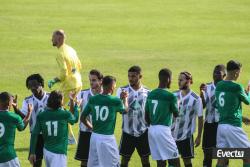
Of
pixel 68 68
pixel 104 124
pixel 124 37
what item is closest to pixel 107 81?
pixel 104 124

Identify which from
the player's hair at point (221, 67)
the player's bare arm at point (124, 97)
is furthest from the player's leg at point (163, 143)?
the player's hair at point (221, 67)

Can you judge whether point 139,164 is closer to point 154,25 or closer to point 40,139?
point 40,139

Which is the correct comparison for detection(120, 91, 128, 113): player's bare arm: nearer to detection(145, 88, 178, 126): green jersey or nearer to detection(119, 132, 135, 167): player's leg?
detection(145, 88, 178, 126): green jersey

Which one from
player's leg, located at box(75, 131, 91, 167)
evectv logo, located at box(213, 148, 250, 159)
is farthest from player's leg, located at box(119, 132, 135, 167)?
evectv logo, located at box(213, 148, 250, 159)

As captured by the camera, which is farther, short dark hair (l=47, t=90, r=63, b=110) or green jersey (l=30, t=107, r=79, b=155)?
green jersey (l=30, t=107, r=79, b=155)

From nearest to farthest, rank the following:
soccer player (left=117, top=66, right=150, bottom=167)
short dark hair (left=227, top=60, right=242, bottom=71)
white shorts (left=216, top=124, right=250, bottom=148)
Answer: short dark hair (left=227, top=60, right=242, bottom=71) < white shorts (left=216, top=124, right=250, bottom=148) < soccer player (left=117, top=66, right=150, bottom=167)

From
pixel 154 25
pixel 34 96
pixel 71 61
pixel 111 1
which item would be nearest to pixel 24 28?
pixel 154 25

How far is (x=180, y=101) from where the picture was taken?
49.9 feet

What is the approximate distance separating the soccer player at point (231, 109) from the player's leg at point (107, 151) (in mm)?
2124

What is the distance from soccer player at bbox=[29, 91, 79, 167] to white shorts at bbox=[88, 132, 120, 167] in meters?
0.66

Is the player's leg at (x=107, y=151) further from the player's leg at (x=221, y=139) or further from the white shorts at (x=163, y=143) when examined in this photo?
the player's leg at (x=221, y=139)

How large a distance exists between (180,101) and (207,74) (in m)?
12.0

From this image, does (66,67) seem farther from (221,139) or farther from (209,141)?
(221,139)

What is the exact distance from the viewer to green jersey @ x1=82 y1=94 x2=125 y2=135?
45.7 feet
